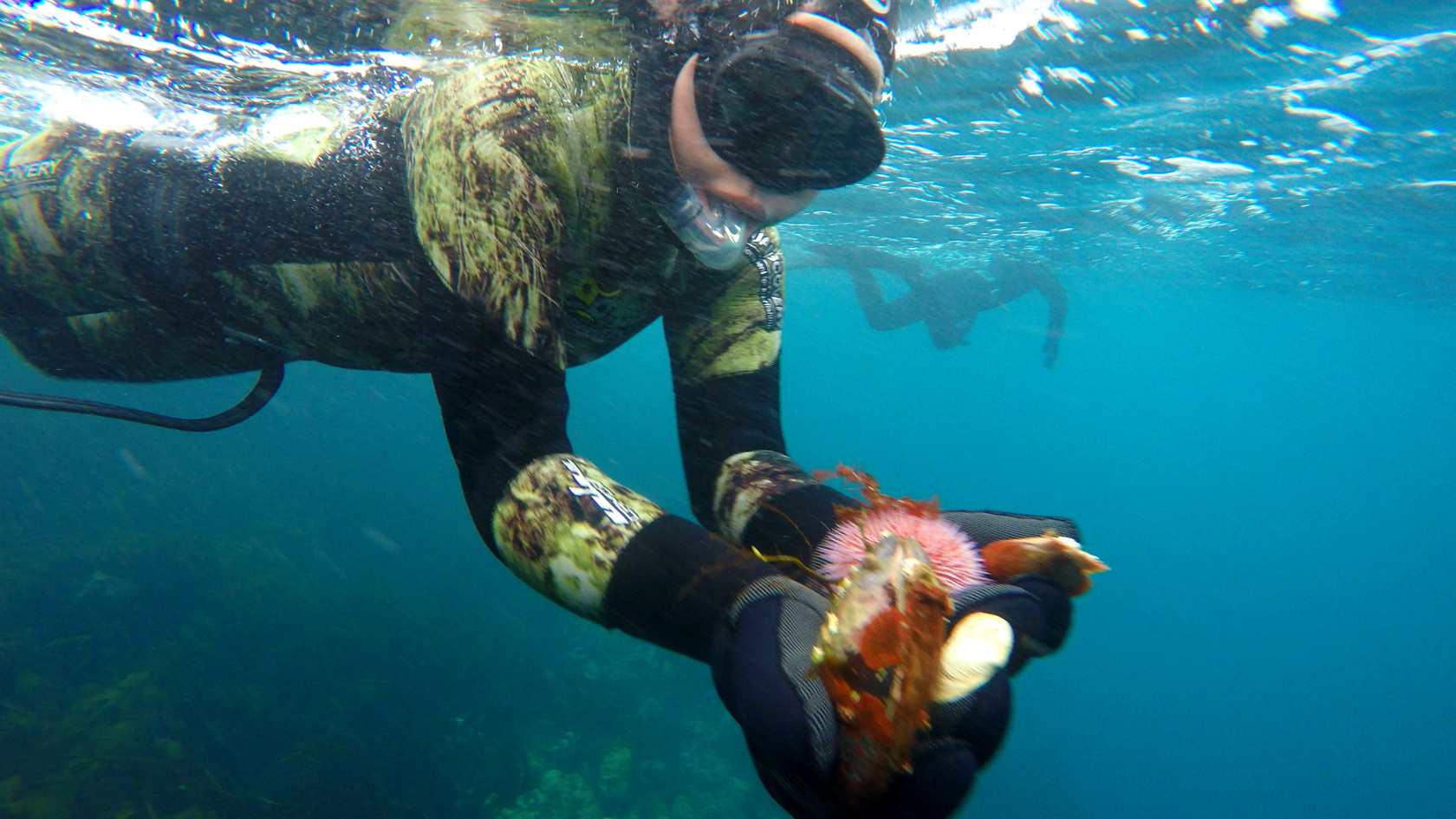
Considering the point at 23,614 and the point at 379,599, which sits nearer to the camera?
the point at 23,614

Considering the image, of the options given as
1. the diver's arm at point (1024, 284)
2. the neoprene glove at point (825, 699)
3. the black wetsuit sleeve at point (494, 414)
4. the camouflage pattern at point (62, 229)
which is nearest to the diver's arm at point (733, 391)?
the black wetsuit sleeve at point (494, 414)

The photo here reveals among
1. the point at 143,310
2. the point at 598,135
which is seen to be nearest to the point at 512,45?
the point at 143,310

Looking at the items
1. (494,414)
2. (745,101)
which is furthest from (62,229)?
(745,101)

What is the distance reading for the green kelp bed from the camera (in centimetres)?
818

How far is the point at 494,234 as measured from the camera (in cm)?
137

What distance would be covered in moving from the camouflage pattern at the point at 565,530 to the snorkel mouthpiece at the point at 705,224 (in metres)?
0.65

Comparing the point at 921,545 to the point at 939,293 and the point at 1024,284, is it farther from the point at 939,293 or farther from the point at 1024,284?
the point at 1024,284

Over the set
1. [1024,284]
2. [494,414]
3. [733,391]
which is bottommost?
[1024,284]

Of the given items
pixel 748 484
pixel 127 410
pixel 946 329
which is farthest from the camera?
pixel 946 329

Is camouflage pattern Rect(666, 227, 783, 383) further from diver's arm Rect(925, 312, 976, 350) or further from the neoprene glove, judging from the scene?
diver's arm Rect(925, 312, 976, 350)

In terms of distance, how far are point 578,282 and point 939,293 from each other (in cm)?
1837

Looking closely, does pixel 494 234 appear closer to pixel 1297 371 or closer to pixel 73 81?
pixel 73 81

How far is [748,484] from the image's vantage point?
76.6 inches

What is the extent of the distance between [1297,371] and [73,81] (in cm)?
7202
